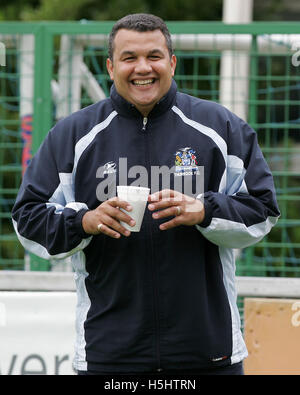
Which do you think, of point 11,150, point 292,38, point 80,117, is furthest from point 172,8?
point 80,117

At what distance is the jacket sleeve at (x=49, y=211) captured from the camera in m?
3.15

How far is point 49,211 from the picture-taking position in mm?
3203

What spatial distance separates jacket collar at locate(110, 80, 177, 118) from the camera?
3240 mm

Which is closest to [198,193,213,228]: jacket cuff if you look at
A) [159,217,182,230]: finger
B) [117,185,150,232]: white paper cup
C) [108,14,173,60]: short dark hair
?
[159,217,182,230]: finger

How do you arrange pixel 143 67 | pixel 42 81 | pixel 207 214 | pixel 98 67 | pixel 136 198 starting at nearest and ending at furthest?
pixel 136 198
pixel 207 214
pixel 143 67
pixel 42 81
pixel 98 67

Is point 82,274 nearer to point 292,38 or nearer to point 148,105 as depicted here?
point 148,105

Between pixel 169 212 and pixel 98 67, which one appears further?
pixel 98 67

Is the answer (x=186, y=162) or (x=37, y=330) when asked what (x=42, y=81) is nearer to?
(x=37, y=330)

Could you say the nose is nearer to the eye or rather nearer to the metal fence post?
the eye

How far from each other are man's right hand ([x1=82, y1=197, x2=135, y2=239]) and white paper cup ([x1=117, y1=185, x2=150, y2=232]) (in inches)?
0.7

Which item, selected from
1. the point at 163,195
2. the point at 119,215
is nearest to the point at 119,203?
the point at 119,215

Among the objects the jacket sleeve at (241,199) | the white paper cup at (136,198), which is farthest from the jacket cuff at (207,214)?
the white paper cup at (136,198)

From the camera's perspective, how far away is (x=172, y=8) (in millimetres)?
9531

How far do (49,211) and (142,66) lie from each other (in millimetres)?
698
